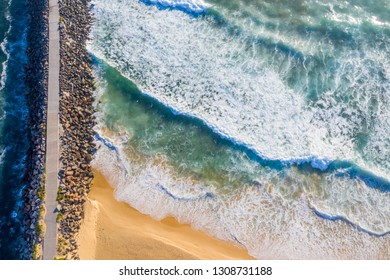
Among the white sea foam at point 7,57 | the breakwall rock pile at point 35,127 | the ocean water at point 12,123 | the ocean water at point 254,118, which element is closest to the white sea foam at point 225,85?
the ocean water at point 254,118

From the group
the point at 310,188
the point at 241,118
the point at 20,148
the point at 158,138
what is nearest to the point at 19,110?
the point at 20,148

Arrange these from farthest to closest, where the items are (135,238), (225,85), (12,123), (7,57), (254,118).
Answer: (7,57) → (225,85) → (254,118) → (12,123) → (135,238)

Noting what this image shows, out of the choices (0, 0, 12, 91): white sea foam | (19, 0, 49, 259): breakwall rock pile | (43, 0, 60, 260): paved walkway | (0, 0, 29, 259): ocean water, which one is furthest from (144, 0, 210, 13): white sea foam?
(0, 0, 12, 91): white sea foam

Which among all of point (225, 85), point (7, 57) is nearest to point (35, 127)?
point (7, 57)

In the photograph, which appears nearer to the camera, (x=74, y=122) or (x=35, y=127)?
(x=35, y=127)

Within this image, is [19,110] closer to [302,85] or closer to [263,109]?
[263,109]

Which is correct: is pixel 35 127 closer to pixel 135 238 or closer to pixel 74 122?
pixel 74 122
